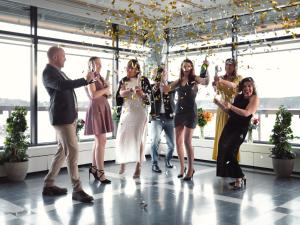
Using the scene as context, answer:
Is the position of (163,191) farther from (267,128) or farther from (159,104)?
(267,128)

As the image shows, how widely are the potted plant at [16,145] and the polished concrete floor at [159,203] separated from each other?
0.59 feet

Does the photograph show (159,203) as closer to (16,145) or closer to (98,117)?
(98,117)

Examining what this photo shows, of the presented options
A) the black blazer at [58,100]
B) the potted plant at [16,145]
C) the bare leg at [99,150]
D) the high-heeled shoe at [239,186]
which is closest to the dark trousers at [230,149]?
the high-heeled shoe at [239,186]

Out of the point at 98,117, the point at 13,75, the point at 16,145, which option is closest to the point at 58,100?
the point at 98,117

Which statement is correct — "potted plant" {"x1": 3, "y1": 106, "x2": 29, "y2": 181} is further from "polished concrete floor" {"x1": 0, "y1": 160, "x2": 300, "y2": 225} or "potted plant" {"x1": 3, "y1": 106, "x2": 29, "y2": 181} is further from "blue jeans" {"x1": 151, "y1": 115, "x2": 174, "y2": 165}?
"blue jeans" {"x1": 151, "y1": 115, "x2": 174, "y2": 165}

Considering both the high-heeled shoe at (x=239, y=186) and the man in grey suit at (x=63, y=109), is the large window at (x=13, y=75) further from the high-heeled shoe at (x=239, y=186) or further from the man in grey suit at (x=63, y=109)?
the high-heeled shoe at (x=239, y=186)

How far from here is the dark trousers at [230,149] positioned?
443 cm

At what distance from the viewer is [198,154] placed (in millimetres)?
6809

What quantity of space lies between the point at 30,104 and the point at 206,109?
11.2 feet

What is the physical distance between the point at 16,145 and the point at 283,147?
397 cm

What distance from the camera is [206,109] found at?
7.24 metres

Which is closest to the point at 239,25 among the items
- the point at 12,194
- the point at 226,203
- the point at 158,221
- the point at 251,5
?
the point at 251,5

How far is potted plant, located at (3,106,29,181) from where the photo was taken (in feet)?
16.8

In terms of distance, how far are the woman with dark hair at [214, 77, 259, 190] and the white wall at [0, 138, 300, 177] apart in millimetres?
1441
